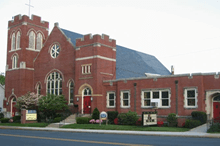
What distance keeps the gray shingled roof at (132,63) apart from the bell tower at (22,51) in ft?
18.7

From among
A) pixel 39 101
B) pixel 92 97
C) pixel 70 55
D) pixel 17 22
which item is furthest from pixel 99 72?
pixel 17 22

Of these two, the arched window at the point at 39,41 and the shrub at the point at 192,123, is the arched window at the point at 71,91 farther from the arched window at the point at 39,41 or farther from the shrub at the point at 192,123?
the shrub at the point at 192,123

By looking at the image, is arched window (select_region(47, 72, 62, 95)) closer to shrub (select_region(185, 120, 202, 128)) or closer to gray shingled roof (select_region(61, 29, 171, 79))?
gray shingled roof (select_region(61, 29, 171, 79))

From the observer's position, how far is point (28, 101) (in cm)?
4078

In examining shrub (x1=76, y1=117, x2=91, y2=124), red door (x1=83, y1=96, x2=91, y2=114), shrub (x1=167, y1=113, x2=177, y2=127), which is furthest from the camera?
red door (x1=83, y1=96, x2=91, y2=114)

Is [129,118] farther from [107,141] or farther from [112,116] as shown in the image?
[107,141]

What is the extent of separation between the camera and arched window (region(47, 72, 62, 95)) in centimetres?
4041

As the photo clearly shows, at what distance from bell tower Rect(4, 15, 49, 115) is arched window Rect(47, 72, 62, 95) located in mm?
3718

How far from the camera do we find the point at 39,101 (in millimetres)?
38281

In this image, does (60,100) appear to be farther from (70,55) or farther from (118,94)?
(118,94)

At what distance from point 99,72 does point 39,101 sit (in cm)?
934

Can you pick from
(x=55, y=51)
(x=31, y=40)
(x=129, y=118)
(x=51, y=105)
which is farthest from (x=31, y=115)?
(x=129, y=118)

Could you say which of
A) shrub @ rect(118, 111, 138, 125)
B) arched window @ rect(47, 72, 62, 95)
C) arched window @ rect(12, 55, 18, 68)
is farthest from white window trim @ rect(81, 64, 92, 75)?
arched window @ rect(12, 55, 18, 68)

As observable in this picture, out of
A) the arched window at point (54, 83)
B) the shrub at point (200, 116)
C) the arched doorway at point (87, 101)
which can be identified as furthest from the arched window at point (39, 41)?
the shrub at point (200, 116)
